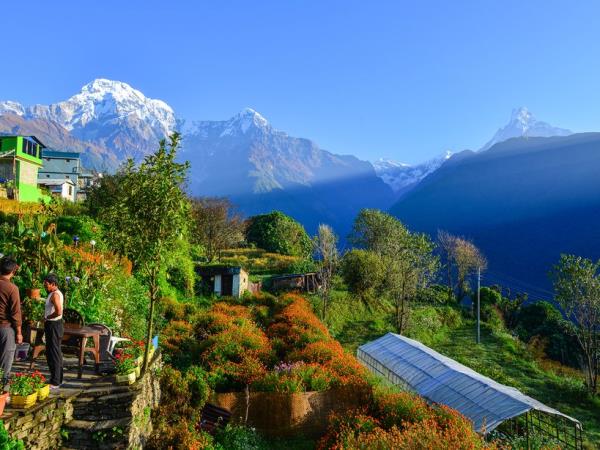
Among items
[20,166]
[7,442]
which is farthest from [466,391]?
[20,166]

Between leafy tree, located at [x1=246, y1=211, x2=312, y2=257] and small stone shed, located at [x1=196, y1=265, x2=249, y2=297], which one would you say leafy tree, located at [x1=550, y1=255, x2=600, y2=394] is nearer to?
small stone shed, located at [x1=196, y1=265, x2=249, y2=297]

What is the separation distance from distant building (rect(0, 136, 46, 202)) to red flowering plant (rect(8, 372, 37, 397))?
3389 centimetres

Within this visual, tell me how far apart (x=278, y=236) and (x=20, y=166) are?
3528 centimetres

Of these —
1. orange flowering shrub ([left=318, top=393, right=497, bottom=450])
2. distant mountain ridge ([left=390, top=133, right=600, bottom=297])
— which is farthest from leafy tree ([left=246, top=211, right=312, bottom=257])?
orange flowering shrub ([left=318, top=393, right=497, bottom=450])

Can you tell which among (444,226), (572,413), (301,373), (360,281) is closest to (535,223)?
(444,226)

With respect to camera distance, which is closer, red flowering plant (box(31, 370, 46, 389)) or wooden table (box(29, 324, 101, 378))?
red flowering plant (box(31, 370, 46, 389))

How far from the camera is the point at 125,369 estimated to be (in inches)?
337

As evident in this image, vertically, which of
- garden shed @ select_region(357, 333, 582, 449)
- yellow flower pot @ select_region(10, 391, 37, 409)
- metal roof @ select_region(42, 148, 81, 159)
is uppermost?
metal roof @ select_region(42, 148, 81, 159)

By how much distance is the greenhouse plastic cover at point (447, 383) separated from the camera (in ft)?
42.9

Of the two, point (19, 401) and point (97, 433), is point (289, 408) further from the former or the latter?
point (19, 401)

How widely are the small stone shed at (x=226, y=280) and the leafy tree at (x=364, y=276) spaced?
1037cm

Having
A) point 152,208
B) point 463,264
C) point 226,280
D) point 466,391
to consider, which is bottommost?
point 466,391

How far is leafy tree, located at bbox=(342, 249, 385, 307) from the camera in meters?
34.8

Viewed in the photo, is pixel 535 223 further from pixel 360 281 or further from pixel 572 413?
pixel 572 413
